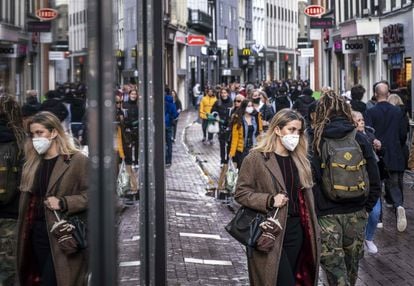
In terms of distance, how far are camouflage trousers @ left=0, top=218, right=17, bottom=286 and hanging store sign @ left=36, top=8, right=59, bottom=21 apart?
1679 mm

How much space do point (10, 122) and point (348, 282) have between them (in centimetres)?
299

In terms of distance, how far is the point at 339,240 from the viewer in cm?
715

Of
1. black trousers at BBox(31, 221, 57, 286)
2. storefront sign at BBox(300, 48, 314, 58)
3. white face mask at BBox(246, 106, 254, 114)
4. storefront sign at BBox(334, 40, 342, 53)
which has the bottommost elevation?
black trousers at BBox(31, 221, 57, 286)

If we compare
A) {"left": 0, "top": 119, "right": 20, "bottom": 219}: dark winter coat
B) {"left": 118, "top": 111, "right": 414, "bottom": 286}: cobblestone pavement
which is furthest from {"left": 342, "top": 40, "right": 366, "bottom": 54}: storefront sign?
{"left": 0, "top": 119, "right": 20, "bottom": 219}: dark winter coat

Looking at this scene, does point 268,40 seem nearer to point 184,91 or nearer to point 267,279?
point 267,279

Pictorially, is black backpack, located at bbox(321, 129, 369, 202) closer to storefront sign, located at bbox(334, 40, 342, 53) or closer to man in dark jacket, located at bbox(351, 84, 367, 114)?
man in dark jacket, located at bbox(351, 84, 367, 114)

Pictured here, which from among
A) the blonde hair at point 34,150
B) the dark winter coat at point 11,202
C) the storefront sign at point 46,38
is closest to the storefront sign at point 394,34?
the dark winter coat at point 11,202

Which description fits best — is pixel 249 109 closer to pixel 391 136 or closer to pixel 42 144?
pixel 391 136

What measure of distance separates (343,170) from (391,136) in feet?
20.3

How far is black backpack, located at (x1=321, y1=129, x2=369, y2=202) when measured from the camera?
7090 mm

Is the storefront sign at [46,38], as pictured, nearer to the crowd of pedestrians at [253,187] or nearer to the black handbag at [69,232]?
the crowd of pedestrians at [253,187]

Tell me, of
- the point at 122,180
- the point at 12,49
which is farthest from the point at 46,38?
the point at 122,180

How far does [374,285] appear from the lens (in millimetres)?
9234

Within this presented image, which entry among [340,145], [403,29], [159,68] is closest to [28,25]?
[159,68]
